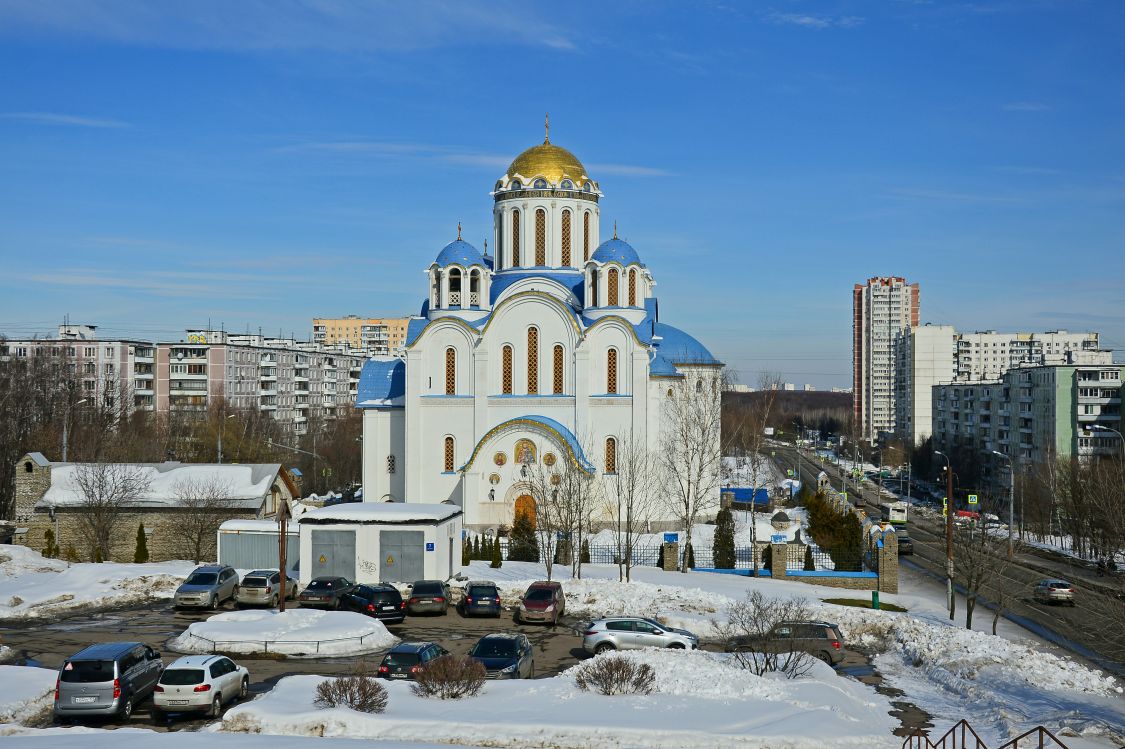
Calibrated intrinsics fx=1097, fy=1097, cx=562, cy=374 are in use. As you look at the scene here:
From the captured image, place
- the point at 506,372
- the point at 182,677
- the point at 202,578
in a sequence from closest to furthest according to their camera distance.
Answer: the point at 182,677 < the point at 202,578 < the point at 506,372

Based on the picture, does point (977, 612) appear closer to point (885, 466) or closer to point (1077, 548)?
point (1077, 548)

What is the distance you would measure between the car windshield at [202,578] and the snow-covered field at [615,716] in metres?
9.30

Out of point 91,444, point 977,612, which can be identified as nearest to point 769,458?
point 91,444

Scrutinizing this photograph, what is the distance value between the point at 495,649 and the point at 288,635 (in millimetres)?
4596

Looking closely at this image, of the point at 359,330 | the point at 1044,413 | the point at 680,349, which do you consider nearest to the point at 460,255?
the point at 680,349

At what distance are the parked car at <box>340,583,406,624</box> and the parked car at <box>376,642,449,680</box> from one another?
5902 millimetres

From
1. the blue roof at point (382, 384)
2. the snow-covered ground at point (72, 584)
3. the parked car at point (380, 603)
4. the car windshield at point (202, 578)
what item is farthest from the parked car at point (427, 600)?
the blue roof at point (382, 384)

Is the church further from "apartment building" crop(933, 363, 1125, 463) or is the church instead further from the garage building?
"apartment building" crop(933, 363, 1125, 463)

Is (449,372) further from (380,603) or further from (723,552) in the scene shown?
(380,603)

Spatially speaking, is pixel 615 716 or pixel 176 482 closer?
pixel 615 716

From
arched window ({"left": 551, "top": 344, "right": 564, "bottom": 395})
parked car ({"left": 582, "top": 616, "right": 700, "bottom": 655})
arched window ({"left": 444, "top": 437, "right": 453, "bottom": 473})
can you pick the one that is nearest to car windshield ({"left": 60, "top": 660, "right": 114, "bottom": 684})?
parked car ({"left": 582, "top": 616, "right": 700, "bottom": 655})

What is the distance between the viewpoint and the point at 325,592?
26328mm

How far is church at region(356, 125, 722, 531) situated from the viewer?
40750mm

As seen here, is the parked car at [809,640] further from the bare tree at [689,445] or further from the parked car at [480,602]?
the bare tree at [689,445]
